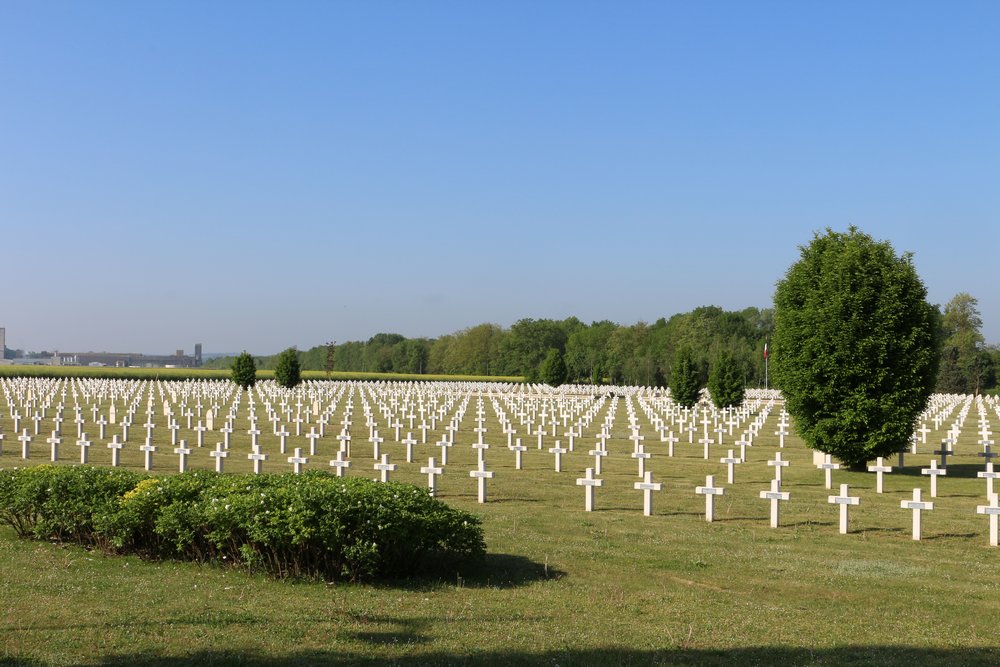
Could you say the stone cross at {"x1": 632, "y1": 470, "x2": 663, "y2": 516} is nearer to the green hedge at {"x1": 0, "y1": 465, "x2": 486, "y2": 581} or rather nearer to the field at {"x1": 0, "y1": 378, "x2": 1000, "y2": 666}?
the field at {"x1": 0, "y1": 378, "x2": 1000, "y2": 666}

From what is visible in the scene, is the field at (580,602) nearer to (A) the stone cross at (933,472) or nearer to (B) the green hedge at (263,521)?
(B) the green hedge at (263,521)

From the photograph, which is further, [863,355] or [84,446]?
[863,355]

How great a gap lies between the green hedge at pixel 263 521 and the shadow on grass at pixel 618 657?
200cm

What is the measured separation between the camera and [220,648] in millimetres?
6535

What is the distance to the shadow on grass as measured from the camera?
20.7 ft

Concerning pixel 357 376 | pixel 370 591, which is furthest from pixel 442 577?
pixel 357 376

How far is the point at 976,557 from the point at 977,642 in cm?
479

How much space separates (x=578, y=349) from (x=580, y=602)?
113m

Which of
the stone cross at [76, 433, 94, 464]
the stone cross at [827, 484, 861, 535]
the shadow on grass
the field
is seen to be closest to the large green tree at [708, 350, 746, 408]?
the field

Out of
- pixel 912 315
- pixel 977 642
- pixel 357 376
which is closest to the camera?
pixel 977 642

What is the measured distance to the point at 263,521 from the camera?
345 inches

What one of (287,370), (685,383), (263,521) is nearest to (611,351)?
(287,370)

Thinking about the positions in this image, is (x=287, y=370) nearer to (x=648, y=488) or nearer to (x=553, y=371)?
(x=553, y=371)

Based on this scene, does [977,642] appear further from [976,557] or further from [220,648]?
[220,648]
